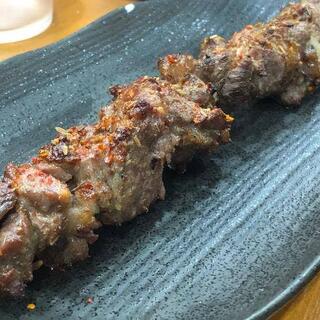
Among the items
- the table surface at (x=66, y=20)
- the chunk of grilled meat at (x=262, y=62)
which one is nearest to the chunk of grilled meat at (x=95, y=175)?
the chunk of grilled meat at (x=262, y=62)

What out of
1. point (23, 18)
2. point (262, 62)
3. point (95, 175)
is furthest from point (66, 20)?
point (95, 175)

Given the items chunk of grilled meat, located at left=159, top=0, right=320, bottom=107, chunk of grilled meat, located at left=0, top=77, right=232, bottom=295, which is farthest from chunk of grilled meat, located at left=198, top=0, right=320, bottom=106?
chunk of grilled meat, located at left=0, top=77, right=232, bottom=295

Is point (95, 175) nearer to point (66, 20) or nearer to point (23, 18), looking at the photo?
point (23, 18)

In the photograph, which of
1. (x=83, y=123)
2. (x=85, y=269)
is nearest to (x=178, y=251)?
(x=85, y=269)

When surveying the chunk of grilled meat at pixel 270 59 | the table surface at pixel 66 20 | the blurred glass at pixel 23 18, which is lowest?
the chunk of grilled meat at pixel 270 59

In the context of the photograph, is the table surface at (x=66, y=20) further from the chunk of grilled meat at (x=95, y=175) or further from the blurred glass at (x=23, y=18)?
the chunk of grilled meat at (x=95, y=175)

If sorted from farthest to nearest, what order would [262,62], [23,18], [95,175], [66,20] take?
[66,20] → [23,18] → [262,62] → [95,175]

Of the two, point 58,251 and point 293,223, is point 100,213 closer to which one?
point 58,251
